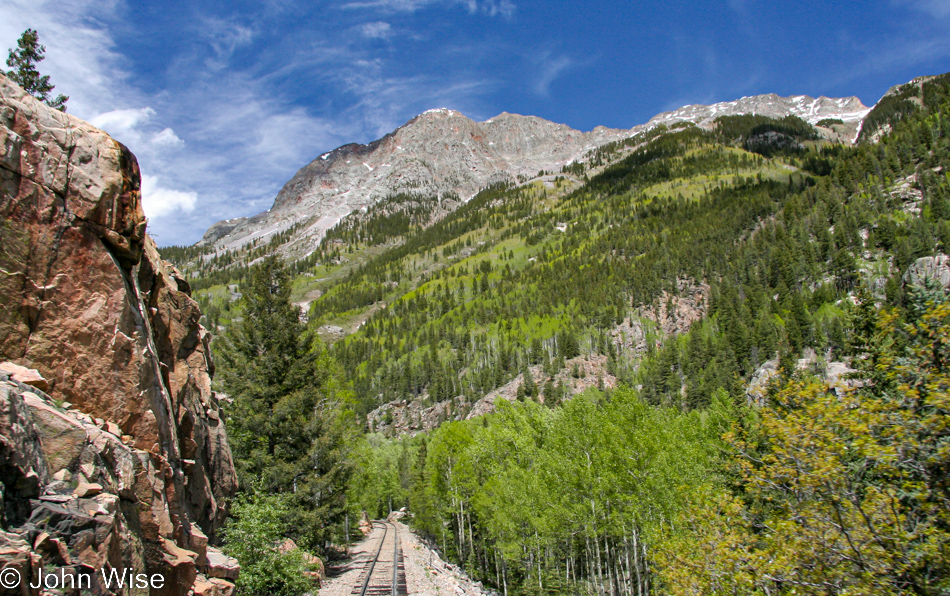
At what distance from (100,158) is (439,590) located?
79.4 feet

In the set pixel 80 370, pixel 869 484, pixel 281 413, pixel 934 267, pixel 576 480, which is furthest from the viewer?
pixel 934 267

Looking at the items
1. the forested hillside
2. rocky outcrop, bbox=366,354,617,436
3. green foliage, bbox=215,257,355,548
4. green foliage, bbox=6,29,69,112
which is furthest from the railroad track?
rocky outcrop, bbox=366,354,617,436

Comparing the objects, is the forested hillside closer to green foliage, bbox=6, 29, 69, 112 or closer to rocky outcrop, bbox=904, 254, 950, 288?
rocky outcrop, bbox=904, 254, 950, 288

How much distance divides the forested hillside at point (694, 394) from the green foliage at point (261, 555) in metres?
5.06

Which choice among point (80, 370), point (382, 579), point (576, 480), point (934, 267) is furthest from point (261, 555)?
point (934, 267)

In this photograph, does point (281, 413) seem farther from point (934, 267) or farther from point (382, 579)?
point (934, 267)

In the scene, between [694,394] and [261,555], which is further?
[694,394]

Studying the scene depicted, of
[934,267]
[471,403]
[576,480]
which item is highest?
[934,267]

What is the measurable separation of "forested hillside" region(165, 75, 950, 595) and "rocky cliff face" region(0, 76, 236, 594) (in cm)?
1130

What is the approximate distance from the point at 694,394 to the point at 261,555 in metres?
92.6

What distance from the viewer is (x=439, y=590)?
2359 centimetres

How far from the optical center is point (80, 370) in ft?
29.5

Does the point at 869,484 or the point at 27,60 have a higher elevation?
the point at 27,60

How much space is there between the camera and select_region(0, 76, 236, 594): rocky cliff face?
6625 millimetres
